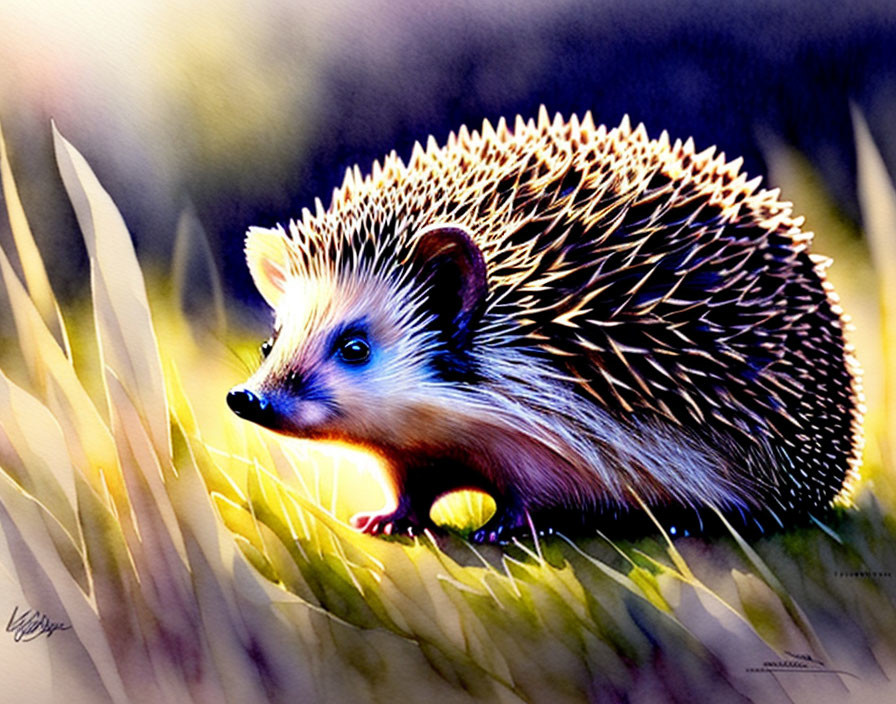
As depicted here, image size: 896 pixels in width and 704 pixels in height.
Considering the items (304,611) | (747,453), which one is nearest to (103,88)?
(304,611)

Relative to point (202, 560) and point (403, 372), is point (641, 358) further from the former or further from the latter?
point (202, 560)

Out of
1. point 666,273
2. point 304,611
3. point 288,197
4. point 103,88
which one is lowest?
point 304,611
